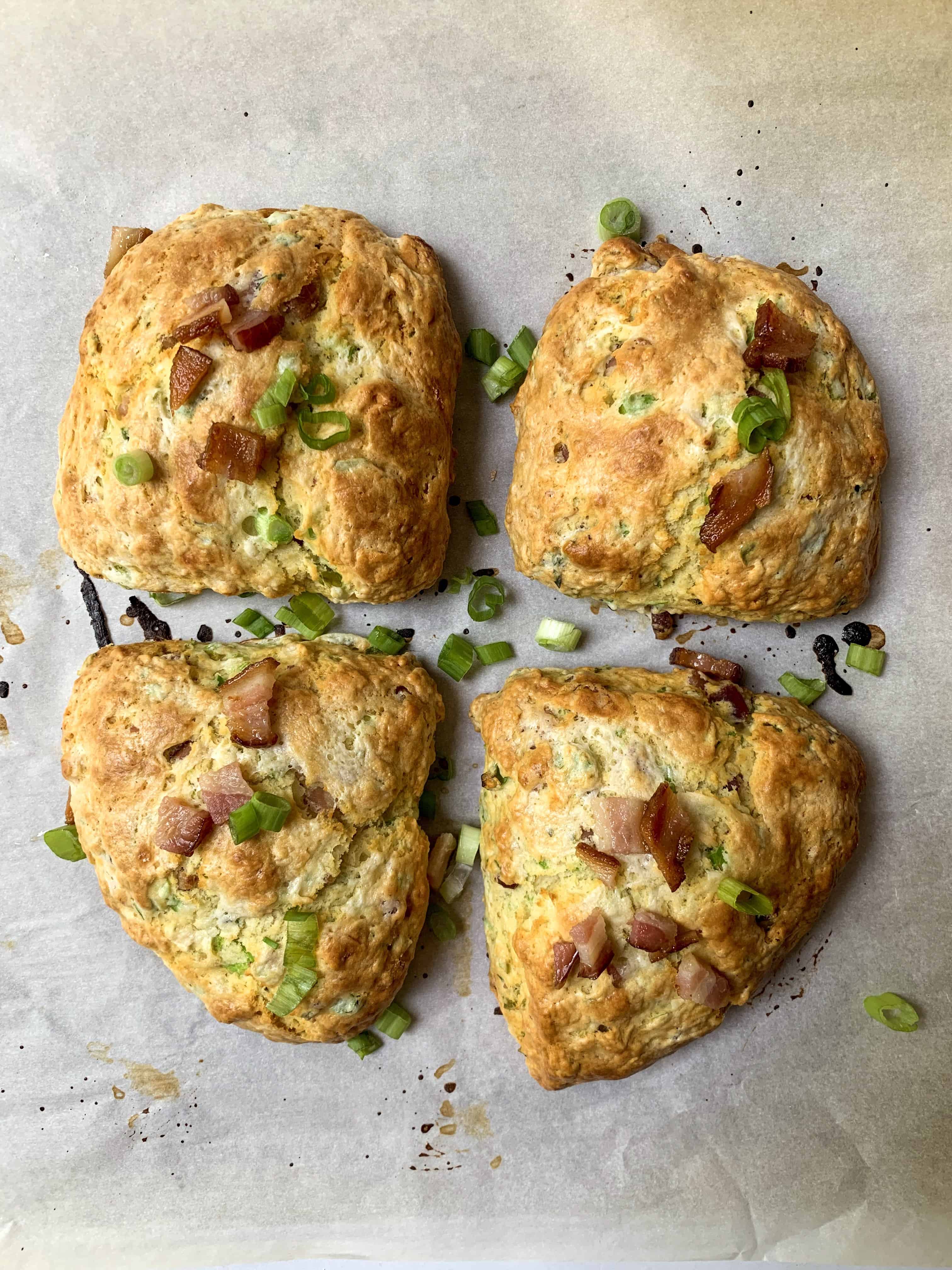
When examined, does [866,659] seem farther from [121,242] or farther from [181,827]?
[121,242]

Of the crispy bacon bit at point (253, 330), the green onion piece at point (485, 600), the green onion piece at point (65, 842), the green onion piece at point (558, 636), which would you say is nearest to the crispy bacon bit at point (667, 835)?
the green onion piece at point (558, 636)

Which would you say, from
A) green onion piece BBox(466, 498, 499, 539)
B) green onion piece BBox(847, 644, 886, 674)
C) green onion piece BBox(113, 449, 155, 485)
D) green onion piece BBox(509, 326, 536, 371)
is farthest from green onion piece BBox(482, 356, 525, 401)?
green onion piece BBox(847, 644, 886, 674)

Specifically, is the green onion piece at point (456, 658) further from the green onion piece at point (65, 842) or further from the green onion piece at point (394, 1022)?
the green onion piece at point (65, 842)

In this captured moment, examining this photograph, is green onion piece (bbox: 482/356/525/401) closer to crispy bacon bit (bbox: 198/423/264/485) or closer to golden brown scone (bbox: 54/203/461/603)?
golden brown scone (bbox: 54/203/461/603)

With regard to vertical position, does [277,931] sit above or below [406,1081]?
above

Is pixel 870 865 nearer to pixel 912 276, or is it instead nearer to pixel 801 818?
pixel 801 818

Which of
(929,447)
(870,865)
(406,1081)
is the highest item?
(929,447)

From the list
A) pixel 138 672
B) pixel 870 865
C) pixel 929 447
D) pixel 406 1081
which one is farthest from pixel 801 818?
pixel 138 672
